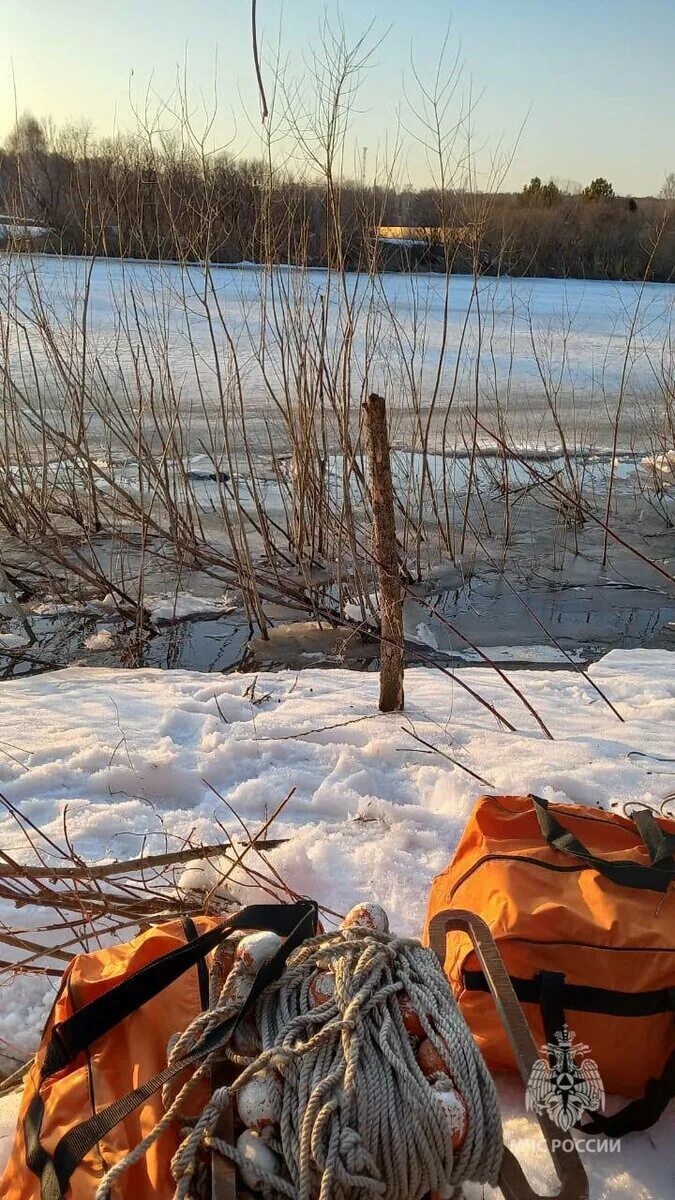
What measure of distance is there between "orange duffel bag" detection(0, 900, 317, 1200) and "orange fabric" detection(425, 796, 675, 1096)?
13.8 inches

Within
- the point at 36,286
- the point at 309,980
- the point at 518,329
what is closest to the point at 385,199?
the point at 36,286

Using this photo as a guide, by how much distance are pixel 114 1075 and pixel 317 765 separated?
1.44 metres

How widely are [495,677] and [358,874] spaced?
65.2 inches

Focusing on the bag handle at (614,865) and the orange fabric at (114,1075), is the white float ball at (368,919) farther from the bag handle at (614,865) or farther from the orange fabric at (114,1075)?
the bag handle at (614,865)

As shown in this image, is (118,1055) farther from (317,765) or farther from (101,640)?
(101,640)

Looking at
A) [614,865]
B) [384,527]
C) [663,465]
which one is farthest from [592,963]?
[663,465]

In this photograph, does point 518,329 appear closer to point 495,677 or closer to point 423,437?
point 423,437

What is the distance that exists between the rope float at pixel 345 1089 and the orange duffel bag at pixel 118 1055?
1.5 inches

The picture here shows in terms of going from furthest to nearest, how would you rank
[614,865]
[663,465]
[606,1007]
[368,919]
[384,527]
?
[663,465]
[384,527]
[614,865]
[606,1007]
[368,919]

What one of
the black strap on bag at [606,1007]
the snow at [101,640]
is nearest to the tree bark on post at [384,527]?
the black strap on bag at [606,1007]

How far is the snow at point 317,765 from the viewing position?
6.59 feet

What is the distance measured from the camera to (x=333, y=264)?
431cm

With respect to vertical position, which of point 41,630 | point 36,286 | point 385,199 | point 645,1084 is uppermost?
point 385,199

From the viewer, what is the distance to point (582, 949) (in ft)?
4.58
